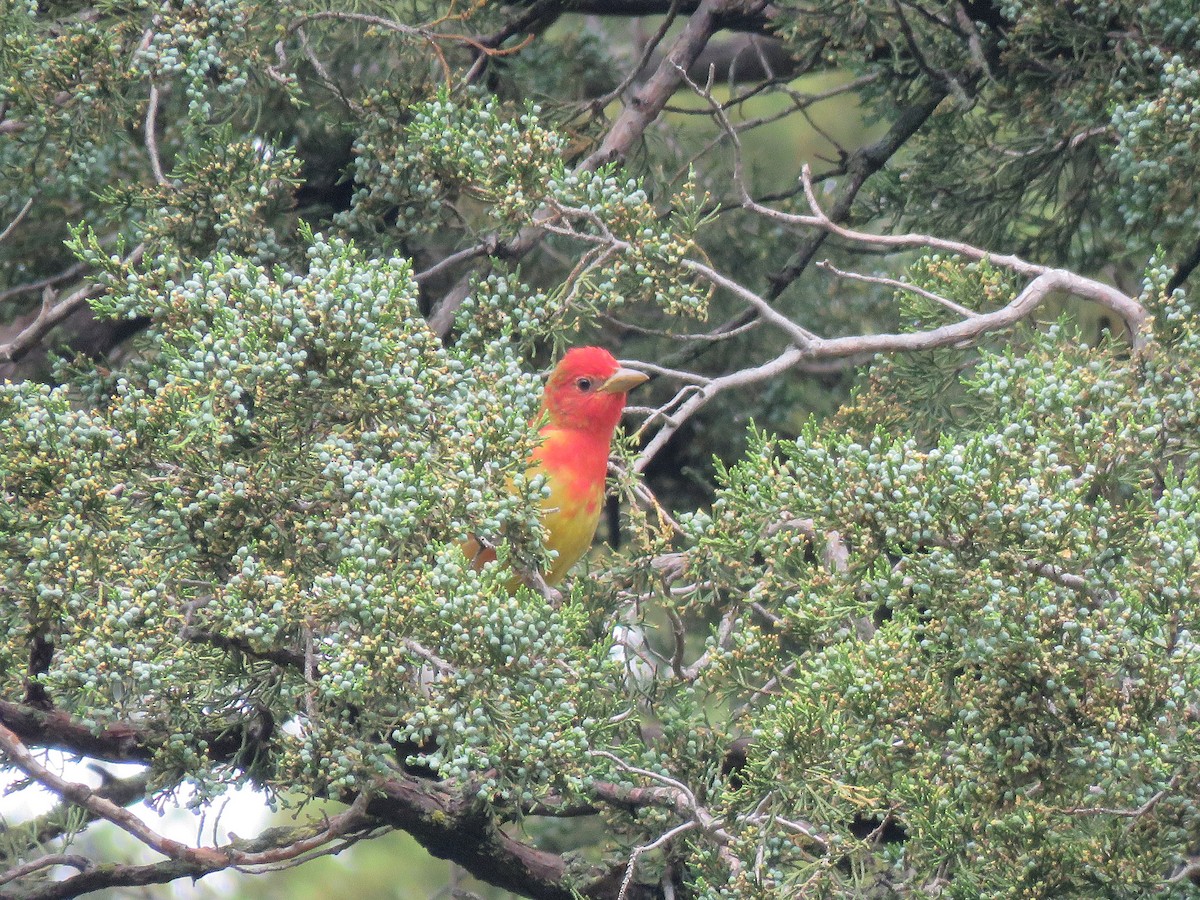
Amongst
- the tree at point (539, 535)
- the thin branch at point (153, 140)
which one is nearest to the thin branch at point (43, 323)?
the tree at point (539, 535)

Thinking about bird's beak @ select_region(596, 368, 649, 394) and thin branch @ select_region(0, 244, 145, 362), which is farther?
bird's beak @ select_region(596, 368, 649, 394)

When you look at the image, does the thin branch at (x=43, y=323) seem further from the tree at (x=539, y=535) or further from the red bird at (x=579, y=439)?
the red bird at (x=579, y=439)

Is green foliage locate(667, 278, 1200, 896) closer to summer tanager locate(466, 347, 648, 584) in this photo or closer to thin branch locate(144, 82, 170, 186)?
summer tanager locate(466, 347, 648, 584)

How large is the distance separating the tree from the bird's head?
16.3 inches

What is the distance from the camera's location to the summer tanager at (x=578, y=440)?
156 inches

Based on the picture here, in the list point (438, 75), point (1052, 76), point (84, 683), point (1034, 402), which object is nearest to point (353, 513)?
point (84, 683)

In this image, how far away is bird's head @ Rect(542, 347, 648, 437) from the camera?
4129 millimetres

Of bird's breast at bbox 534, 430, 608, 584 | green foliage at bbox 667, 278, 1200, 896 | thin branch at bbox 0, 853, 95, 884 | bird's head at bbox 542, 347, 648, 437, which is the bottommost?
thin branch at bbox 0, 853, 95, 884

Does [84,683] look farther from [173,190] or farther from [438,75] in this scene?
[438,75]

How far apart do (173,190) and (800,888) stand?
2403mm

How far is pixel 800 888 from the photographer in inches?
94.6

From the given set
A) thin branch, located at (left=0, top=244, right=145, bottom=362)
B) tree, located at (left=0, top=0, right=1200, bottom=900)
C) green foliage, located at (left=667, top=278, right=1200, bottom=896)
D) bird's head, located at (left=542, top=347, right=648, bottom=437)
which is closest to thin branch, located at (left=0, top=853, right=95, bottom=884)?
tree, located at (left=0, top=0, right=1200, bottom=900)

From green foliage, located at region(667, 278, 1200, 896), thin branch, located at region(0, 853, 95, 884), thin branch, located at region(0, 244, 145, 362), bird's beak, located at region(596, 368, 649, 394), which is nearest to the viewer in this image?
green foliage, located at region(667, 278, 1200, 896)

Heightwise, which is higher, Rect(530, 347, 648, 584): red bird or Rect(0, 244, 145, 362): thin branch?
Rect(0, 244, 145, 362): thin branch
